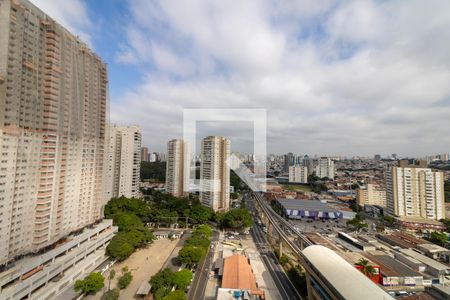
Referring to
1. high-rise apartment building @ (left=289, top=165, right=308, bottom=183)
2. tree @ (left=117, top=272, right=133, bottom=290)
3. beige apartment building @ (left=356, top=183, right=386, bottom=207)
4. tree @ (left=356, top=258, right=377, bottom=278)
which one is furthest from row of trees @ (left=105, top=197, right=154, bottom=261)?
high-rise apartment building @ (left=289, top=165, right=308, bottom=183)

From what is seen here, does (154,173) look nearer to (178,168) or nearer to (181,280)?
(178,168)

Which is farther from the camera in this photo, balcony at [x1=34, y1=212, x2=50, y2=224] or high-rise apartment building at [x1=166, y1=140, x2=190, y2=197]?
high-rise apartment building at [x1=166, y1=140, x2=190, y2=197]

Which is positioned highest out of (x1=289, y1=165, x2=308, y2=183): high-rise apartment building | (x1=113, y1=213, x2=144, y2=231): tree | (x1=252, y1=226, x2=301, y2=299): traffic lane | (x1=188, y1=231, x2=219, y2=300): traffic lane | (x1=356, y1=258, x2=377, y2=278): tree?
(x1=289, y1=165, x2=308, y2=183): high-rise apartment building

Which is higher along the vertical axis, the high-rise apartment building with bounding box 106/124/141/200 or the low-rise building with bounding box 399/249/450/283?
the high-rise apartment building with bounding box 106/124/141/200

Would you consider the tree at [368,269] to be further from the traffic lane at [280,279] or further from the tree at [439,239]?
the tree at [439,239]

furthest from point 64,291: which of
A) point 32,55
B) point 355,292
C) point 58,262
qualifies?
point 355,292

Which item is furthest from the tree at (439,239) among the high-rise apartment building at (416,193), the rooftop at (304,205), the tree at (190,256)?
the tree at (190,256)

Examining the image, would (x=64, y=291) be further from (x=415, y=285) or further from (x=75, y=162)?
(x=415, y=285)

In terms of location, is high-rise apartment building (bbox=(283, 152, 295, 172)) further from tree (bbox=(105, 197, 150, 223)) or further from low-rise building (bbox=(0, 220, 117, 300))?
low-rise building (bbox=(0, 220, 117, 300))
